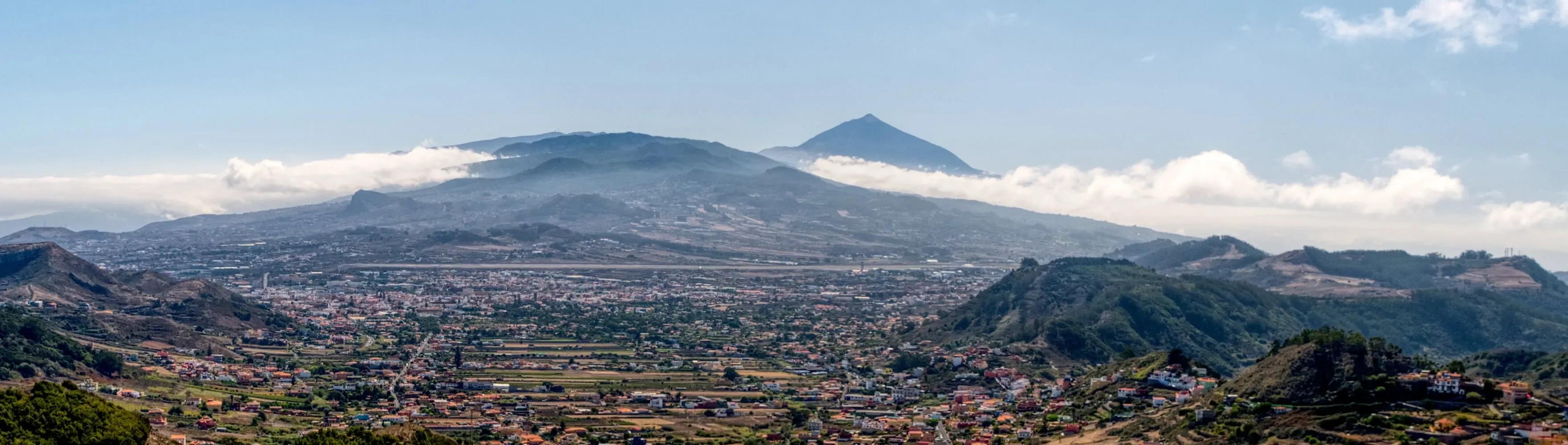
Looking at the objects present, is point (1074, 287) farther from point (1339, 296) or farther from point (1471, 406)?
point (1471, 406)

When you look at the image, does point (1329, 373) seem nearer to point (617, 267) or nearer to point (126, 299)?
point (126, 299)

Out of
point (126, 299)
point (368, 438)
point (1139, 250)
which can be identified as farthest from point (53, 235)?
point (368, 438)

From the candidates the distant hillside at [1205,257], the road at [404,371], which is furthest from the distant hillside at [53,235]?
Result: the distant hillside at [1205,257]

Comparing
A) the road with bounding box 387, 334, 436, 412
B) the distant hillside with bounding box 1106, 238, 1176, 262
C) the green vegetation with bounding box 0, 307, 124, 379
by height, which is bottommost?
the road with bounding box 387, 334, 436, 412

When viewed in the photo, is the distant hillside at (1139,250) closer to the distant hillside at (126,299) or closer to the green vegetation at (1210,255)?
the green vegetation at (1210,255)

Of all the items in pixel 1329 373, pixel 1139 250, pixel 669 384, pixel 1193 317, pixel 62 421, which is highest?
pixel 1139 250

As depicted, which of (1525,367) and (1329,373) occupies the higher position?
(1329,373)

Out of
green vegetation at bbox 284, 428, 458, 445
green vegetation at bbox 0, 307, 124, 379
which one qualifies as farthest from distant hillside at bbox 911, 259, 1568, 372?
green vegetation at bbox 0, 307, 124, 379

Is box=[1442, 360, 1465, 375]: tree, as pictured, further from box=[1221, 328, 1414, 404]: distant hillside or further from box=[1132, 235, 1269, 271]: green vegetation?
box=[1132, 235, 1269, 271]: green vegetation
